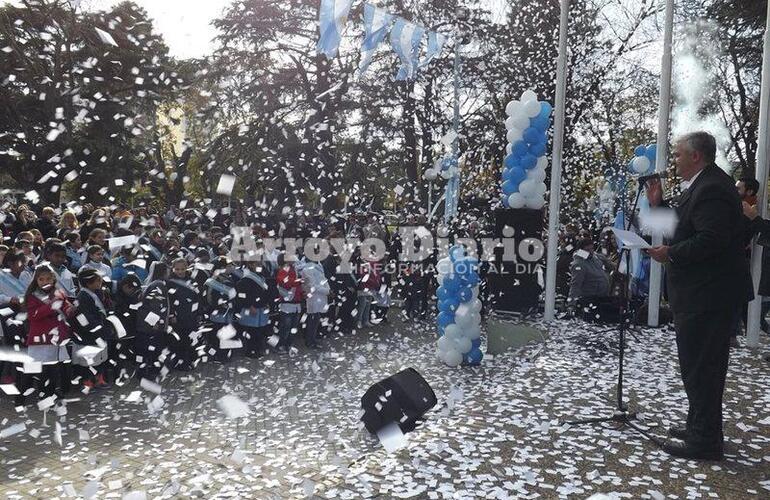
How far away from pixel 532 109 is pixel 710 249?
7.81 m

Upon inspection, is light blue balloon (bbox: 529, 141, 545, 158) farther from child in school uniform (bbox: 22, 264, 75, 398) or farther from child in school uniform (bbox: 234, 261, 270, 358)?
child in school uniform (bbox: 22, 264, 75, 398)

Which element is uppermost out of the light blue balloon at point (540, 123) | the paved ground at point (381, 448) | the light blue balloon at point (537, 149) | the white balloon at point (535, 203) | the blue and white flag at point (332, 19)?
the blue and white flag at point (332, 19)

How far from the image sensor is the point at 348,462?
4781 mm

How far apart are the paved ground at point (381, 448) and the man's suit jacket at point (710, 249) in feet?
3.64

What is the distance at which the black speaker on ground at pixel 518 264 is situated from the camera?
11938mm

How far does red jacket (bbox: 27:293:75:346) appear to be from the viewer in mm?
6574

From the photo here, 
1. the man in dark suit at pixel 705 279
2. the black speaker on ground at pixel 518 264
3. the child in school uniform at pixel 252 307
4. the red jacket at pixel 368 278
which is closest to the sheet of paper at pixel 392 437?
the man in dark suit at pixel 705 279

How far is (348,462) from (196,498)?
3.72 ft

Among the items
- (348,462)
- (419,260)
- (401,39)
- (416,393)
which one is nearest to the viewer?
(348,462)

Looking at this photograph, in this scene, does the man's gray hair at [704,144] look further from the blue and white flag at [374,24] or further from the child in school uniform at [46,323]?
the blue and white flag at [374,24]

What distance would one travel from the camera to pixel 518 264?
478 inches

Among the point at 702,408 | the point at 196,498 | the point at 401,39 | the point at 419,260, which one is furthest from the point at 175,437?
the point at 401,39

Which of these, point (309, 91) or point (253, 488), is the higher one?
point (309, 91)

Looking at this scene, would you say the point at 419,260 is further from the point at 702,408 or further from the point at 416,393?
the point at 702,408
